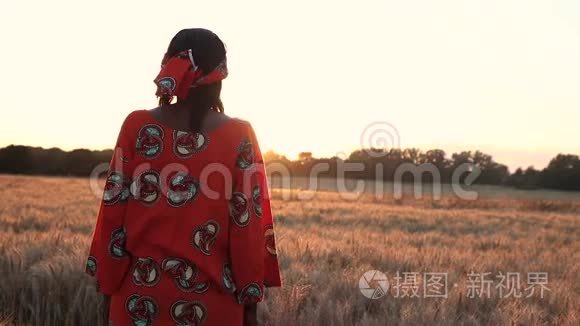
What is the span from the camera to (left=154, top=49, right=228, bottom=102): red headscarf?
2090mm

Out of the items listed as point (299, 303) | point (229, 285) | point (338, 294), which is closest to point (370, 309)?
point (338, 294)

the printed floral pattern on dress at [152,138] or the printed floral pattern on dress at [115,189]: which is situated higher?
the printed floral pattern on dress at [152,138]

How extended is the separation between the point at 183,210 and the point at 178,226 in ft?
0.20

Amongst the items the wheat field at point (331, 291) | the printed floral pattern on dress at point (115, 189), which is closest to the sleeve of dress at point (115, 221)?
the printed floral pattern on dress at point (115, 189)

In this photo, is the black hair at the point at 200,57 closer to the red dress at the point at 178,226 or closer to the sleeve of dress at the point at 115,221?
the red dress at the point at 178,226

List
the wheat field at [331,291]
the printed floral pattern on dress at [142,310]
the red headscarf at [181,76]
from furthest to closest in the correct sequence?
1. the wheat field at [331,291]
2. the printed floral pattern on dress at [142,310]
3. the red headscarf at [181,76]

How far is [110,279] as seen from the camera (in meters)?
2.22

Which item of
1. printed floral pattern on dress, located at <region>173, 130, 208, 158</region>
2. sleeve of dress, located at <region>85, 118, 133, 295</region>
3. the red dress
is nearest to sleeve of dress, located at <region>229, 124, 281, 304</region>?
the red dress

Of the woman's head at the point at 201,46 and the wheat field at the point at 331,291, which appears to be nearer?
the woman's head at the point at 201,46

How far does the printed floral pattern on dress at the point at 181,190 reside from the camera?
2184 mm

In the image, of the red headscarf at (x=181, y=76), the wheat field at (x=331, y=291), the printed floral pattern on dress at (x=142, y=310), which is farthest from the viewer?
the wheat field at (x=331, y=291)

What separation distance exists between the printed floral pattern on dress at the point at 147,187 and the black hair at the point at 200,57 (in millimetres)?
231

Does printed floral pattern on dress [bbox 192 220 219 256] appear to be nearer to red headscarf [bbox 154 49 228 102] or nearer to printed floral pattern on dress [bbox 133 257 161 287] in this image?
printed floral pattern on dress [bbox 133 257 161 287]

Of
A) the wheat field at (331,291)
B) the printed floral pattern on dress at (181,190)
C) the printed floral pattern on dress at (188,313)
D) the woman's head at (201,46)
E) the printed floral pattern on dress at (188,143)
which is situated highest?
the woman's head at (201,46)
